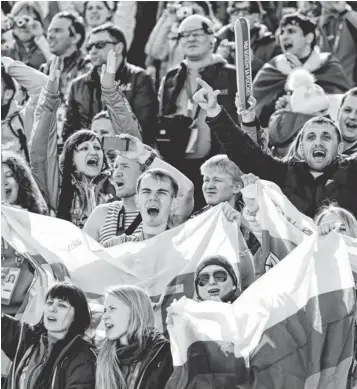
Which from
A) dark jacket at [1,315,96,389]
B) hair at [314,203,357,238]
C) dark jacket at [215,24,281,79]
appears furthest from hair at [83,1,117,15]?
dark jacket at [1,315,96,389]

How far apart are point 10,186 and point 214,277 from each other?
6.75 feet

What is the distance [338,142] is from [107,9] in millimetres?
4481

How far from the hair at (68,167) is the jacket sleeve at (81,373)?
7.17 feet

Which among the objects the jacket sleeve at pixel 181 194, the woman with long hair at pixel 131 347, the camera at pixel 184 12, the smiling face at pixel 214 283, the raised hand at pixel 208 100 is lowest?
the woman with long hair at pixel 131 347

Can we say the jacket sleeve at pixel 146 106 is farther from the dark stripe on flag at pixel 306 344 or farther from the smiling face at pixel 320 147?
the dark stripe on flag at pixel 306 344

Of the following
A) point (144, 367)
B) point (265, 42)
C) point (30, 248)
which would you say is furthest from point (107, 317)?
point (265, 42)

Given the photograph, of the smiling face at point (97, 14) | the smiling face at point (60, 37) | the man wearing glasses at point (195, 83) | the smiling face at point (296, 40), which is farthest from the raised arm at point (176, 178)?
the smiling face at point (97, 14)

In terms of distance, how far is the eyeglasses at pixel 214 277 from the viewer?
9062 millimetres

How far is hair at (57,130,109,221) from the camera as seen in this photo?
10984 millimetres

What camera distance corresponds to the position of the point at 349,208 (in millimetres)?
9930

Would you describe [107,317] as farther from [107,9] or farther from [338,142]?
[107,9]

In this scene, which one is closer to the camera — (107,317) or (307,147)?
(107,317)

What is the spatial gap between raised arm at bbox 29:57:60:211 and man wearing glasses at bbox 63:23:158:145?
→ 559mm

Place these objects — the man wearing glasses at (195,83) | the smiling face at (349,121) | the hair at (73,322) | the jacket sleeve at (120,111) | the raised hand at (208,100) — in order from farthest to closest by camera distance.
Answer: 1. the man wearing glasses at (195,83)
2. the jacket sleeve at (120,111)
3. the smiling face at (349,121)
4. the raised hand at (208,100)
5. the hair at (73,322)
